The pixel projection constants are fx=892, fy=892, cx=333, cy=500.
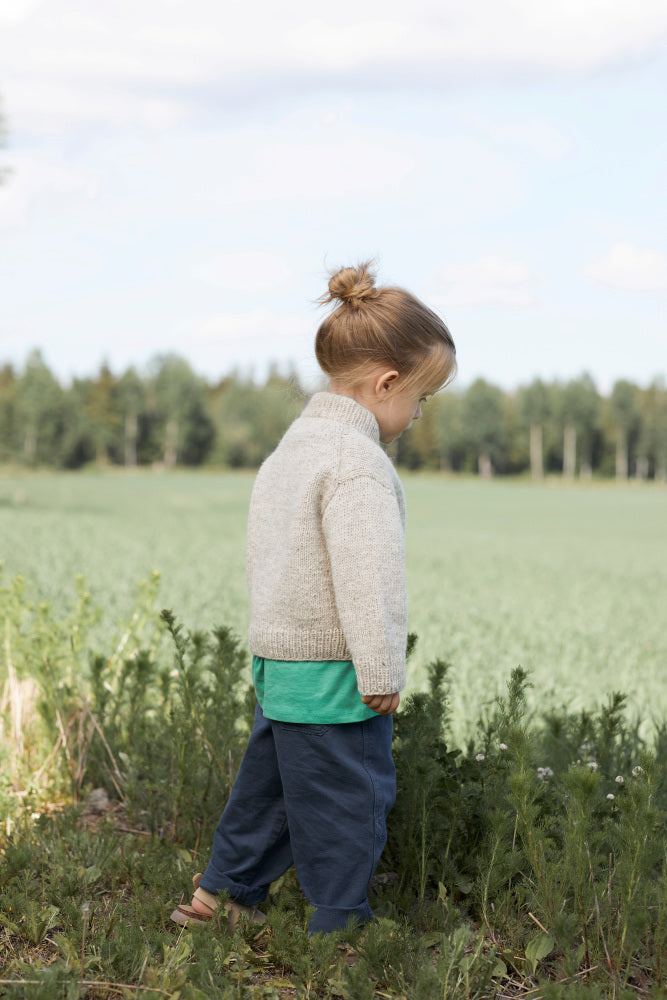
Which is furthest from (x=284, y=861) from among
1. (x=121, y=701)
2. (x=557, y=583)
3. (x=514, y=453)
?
(x=514, y=453)

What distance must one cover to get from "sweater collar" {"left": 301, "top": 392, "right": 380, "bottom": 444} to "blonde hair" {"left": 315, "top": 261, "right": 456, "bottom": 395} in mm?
77

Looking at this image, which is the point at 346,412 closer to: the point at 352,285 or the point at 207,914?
the point at 352,285

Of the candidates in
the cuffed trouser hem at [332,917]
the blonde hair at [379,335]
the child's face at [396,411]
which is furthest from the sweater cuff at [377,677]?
the blonde hair at [379,335]

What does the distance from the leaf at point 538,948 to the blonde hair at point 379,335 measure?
1517 millimetres

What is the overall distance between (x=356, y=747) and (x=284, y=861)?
1.88 feet

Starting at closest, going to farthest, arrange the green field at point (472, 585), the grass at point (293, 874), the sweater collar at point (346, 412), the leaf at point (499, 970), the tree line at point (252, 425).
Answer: the grass at point (293, 874) → the leaf at point (499, 970) → the sweater collar at point (346, 412) → the green field at point (472, 585) → the tree line at point (252, 425)

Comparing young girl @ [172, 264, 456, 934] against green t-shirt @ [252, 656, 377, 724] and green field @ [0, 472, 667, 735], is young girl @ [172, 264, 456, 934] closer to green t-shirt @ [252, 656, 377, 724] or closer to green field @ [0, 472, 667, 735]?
green t-shirt @ [252, 656, 377, 724]

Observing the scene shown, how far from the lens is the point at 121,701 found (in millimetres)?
3695

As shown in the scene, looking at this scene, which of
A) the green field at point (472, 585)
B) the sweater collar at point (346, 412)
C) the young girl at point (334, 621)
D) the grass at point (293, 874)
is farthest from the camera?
the green field at point (472, 585)

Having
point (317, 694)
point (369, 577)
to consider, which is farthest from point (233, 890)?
point (369, 577)

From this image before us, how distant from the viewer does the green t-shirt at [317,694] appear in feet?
7.88

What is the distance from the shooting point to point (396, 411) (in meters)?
2.65

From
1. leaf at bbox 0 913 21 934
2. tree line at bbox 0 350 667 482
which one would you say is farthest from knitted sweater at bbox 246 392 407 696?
tree line at bbox 0 350 667 482

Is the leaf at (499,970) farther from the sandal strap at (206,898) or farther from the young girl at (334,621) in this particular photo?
the sandal strap at (206,898)
